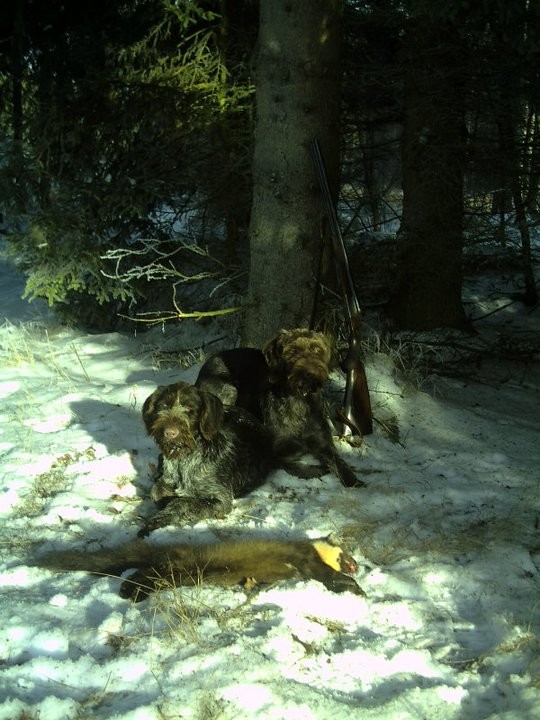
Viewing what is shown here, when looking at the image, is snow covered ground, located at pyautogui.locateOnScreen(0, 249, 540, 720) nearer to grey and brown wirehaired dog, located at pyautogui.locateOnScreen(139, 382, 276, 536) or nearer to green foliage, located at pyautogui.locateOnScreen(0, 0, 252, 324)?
grey and brown wirehaired dog, located at pyautogui.locateOnScreen(139, 382, 276, 536)

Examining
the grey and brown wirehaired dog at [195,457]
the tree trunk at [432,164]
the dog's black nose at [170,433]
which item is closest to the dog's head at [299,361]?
the grey and brown wirehaired dog at [195,457]

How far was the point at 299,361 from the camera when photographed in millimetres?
5656

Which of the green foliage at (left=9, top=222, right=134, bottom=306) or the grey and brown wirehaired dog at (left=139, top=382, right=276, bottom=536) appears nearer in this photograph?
the grey and brown wirehaired dog at (left=139, top=382, right=276, bottom=536)

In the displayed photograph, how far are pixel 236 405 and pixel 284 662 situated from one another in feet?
11.5

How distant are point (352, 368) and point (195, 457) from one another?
171cm

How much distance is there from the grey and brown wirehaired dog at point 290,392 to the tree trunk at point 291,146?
0.93 metres

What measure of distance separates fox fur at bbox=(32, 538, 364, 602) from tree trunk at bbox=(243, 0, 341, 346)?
3.22 m

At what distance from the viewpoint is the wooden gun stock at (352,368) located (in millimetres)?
6121

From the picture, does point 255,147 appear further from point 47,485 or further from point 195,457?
point 47,485

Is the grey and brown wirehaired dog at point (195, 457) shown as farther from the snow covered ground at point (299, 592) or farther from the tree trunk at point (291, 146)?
the tree trunk at point (291, 146)

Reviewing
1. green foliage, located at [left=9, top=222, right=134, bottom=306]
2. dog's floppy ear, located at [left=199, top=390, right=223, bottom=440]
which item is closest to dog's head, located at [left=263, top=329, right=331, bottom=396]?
dog's floppy ear, located at [left=199, top=390, right=223, bottom=440]

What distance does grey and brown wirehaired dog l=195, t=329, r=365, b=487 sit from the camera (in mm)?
5699

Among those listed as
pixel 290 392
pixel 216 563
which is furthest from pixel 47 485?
pixel 290 392

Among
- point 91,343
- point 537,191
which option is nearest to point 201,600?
point 537,191
